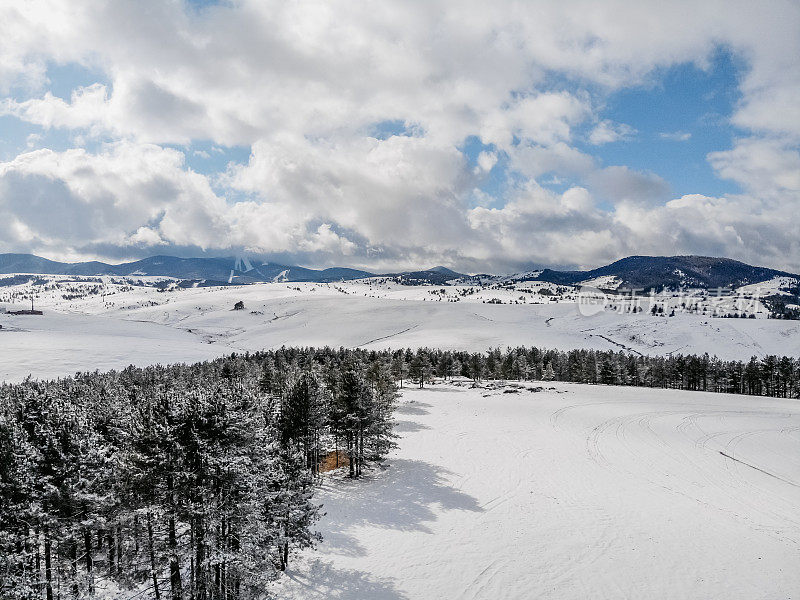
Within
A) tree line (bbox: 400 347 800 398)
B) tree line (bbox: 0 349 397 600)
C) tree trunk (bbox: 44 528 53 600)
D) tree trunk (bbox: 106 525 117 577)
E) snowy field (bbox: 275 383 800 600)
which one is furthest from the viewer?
tree line (bbox: 400 347 800 398)

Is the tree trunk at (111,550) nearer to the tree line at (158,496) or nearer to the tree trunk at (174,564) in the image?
the tree line at (158,496)

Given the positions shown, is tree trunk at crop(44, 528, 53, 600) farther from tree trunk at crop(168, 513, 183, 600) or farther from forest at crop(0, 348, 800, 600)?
tree trunk at crop(168, 513, 183, 600)

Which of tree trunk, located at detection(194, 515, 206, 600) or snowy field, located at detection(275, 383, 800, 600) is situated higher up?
tree trunk, located at detection(194, 515, 206, 600)

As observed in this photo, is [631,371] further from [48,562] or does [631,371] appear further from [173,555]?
[48,562]

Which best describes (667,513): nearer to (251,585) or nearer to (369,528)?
(369,528)

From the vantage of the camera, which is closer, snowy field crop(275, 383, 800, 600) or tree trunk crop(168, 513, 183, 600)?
tree trunk crop(168, 513, 183, 600)

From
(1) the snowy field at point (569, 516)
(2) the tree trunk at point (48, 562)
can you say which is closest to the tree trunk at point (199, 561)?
(1) the snowy field at point (569, 516)

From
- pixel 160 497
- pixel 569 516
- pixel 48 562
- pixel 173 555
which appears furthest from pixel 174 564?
pixel 569 516

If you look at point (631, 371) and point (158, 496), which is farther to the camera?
point (631, 371)

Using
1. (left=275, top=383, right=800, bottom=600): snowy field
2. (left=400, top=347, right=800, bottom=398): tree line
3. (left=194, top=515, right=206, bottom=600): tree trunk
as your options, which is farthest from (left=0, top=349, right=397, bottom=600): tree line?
(left=400, top=347, right=800, bottom=398): tree line
